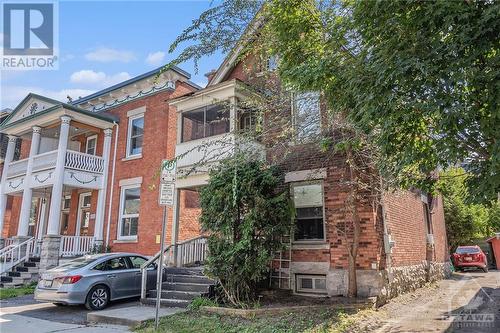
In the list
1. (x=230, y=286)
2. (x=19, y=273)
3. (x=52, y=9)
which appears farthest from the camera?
(x=19, y=273)

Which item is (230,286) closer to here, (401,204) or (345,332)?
(345,332)

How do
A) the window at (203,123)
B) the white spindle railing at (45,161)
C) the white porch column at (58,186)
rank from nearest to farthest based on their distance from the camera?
the window at (203,123) < the white porch column at (58,186) < the white spindle railing at (45,161)

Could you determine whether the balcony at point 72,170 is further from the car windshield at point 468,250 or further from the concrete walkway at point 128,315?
the car windshield at point 468,250

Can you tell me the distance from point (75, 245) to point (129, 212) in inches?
105

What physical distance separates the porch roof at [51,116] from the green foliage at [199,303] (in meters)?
11.1

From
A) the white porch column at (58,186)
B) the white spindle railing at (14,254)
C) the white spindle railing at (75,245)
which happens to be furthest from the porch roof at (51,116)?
the white spindle railing at (14,254)

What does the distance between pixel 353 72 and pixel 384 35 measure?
603mm

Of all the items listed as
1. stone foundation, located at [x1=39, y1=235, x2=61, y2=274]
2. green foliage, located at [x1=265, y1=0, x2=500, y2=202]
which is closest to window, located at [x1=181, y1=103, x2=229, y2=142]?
stone foundation, located at [x1=39, y1=235, x2=61, y2=274]

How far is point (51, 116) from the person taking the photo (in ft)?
54.7

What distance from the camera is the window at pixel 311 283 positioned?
9.98 m

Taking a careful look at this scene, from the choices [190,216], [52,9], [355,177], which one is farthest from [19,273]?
[355,177]

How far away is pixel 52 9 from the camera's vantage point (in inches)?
398

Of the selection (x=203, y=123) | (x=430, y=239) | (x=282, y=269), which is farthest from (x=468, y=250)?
(x=203, y=123)

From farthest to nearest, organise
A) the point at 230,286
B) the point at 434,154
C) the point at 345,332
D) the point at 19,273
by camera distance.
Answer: the point at 19,273 → the point at 230,286 → the point at 345,332 → the point at 434,154
